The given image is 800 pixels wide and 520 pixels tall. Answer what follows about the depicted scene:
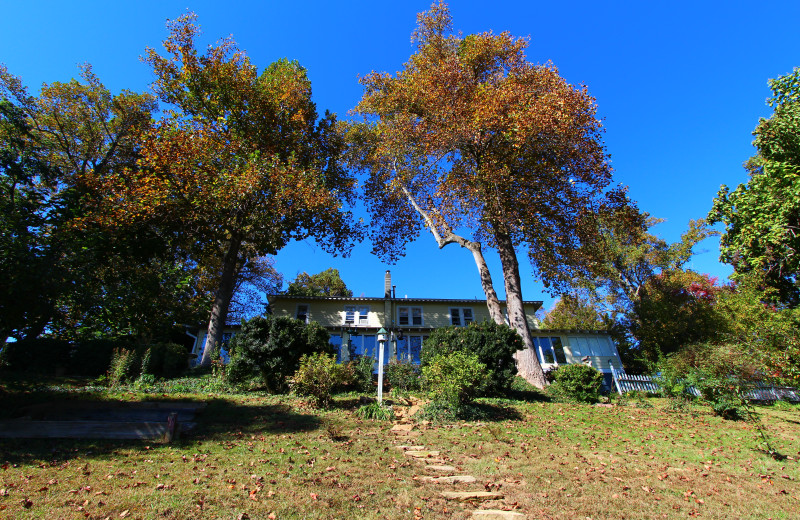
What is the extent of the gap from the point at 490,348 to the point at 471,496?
8108mm

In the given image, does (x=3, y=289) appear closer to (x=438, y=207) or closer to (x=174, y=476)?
(x=174, y=476)

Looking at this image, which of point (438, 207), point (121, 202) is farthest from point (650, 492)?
point (121, 202)

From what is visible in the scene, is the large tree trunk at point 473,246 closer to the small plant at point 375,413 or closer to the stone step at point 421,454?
the small plant at point 375,413

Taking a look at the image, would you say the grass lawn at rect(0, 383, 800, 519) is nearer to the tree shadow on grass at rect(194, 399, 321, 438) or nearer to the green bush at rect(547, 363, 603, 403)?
the tree shadow on grass at rect(194, 399, 321, 438)

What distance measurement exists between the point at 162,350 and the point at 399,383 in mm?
10670

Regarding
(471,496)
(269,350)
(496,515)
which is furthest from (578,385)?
(269,350)

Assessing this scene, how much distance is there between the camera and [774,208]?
14.8 m

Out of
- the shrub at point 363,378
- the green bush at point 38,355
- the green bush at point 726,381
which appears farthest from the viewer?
the green bush at point 38,355

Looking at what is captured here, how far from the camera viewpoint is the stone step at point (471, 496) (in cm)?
498

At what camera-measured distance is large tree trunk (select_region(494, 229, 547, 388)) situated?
49.1ft

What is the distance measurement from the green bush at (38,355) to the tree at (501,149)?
17.2m

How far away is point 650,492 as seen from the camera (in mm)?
5566

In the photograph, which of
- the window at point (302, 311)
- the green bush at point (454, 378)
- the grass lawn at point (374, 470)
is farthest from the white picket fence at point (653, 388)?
the window at point (302, 311)

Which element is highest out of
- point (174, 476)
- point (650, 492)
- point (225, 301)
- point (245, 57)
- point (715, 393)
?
point (245, 57)
